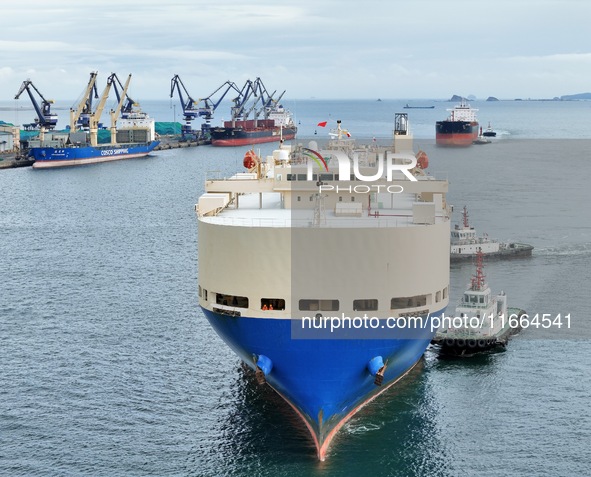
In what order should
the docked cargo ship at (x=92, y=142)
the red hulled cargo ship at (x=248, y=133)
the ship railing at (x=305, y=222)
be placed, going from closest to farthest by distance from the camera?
the ship railing at (x=305, y=222) < the docked cargo ship at (x=92, y=142) < the red hulled cargo ship at (x=248, y=133)

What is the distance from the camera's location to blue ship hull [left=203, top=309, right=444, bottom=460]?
2725 centimetres

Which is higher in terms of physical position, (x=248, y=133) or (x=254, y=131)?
(x=254, y=131)

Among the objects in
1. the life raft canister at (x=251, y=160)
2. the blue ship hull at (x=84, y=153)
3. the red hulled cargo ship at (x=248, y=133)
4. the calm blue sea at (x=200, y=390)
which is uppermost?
the life raft canister at (x=251, y=160)

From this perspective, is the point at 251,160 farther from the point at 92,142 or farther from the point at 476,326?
the point at 92,142

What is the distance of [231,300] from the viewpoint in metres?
28.2

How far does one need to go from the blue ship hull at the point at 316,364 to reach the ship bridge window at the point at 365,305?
881 mm

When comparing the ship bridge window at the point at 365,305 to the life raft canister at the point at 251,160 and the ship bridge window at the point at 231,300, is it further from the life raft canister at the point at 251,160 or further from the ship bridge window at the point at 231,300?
the life raft canister at the point at 251,160

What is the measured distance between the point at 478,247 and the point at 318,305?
2974 cm

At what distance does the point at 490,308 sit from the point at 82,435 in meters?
17.2

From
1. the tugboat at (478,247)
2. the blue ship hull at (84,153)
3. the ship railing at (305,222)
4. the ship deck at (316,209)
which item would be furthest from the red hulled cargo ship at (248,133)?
the ship railing at (305,222)

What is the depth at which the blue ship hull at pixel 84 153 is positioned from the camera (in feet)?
395

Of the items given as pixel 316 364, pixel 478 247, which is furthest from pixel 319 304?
pixel 478 247

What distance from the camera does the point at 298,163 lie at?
40.1 metres

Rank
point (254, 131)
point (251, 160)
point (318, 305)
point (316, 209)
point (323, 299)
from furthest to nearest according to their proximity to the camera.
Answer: point (254, 131)
point (251, 160)
point (316, 209)
point (318, 305)
point (323, 299)
